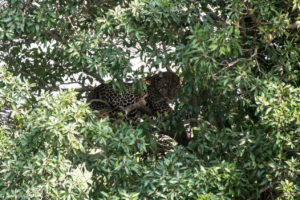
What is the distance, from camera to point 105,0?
621 cm

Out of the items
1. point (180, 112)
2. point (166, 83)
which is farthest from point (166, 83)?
point (180, 112)

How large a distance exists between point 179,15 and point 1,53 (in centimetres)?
329

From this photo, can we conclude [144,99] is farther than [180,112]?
Yes

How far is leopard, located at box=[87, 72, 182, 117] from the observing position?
709 cm

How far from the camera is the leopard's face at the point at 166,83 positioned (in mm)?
7242

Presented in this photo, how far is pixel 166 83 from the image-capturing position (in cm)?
736

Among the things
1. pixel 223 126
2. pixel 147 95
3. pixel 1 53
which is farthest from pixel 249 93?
pixel 1 53

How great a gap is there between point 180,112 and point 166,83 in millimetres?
1358

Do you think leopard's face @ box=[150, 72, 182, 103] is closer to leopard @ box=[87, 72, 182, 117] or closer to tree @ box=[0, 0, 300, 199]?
leopard @ box=[87, 72, 182, 117]

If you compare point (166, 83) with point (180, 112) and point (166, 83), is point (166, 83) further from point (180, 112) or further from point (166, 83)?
point (180, 112)

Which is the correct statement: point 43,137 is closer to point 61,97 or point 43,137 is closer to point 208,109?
point 61,97

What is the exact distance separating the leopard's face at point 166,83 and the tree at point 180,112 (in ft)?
4.17

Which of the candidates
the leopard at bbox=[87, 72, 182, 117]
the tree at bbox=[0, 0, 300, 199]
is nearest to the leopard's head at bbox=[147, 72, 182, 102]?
the leopard at bbox=[87, 72, 182, 117]

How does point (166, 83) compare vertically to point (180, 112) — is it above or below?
above
